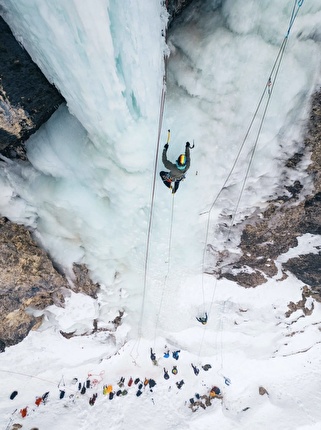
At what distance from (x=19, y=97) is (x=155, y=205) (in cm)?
315

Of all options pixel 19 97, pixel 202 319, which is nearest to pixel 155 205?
pixel 19 97

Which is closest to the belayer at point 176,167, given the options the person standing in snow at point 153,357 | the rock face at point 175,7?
the rock face at point 175,7

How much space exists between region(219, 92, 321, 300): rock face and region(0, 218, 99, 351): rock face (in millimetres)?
4567

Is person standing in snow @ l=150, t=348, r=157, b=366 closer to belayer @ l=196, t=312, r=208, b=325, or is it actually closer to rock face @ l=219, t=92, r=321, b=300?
belayer @ l=196, t=312, r=208, b=325

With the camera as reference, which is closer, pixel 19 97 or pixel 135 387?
pixel 19 97

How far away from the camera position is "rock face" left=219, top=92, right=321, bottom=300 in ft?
19.1

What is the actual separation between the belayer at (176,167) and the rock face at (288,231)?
239 cm

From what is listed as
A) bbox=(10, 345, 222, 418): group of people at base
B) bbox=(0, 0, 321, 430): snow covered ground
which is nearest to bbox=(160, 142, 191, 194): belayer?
bbox=(0, 0, 321, 430): snow covered ground

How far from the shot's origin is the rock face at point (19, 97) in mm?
4016

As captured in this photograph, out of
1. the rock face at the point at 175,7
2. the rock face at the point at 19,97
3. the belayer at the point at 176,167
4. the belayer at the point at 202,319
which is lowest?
the belayer at the point at 202,319

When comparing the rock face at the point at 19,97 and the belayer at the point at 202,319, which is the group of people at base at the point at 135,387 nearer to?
the belayer at the point at 202,319

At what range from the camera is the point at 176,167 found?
4.82 m

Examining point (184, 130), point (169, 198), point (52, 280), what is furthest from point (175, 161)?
point (52, 280)

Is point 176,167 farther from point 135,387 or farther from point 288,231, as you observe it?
point 135,387
